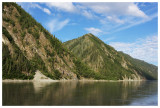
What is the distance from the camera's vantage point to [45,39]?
153m

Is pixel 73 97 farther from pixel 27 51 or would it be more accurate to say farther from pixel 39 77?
pixel 27 51

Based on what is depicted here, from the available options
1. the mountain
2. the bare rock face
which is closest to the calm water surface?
the mountain

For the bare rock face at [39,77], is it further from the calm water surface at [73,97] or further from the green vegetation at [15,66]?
the calm water surface at [73,97]

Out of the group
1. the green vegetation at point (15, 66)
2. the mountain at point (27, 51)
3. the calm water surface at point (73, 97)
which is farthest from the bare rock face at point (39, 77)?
the calm water surface at point (73, 97)

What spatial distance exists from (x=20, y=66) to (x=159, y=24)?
88282 millimetres

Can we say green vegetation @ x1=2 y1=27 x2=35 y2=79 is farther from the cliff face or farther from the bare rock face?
the bare rock face

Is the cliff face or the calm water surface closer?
the calm water surface

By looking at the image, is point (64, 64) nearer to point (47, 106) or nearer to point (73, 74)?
point (73, 74)

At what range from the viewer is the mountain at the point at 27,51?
104 m

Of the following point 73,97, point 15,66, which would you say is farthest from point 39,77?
point 73,97

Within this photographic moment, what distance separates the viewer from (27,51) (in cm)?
12938

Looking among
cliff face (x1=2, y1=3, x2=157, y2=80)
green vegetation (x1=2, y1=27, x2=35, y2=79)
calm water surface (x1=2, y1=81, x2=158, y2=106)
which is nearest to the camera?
calm water surface (x1=2, y1=81, x2=158, y2=106)

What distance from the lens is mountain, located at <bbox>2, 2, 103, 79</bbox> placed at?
104250 millimetres

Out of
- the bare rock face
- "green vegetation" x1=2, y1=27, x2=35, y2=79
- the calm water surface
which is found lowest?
the calm water surface
